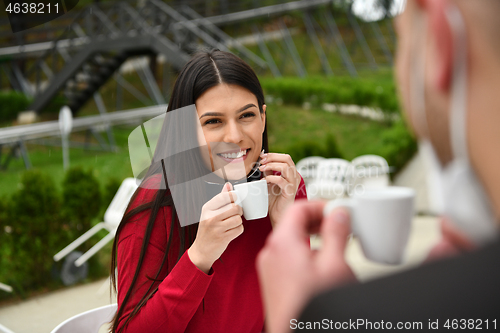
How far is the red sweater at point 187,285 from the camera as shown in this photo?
3.41ft

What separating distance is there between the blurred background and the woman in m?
0.51

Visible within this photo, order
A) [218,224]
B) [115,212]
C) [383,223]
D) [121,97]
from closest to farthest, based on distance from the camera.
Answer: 1. [383,223]
2. [218,224]
3. [115,212]
4. [121,97]

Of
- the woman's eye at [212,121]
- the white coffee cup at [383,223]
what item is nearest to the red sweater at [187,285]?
the woman's eye at [212,121]

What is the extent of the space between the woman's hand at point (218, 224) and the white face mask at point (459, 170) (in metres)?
0.60

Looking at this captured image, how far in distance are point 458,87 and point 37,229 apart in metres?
4.03

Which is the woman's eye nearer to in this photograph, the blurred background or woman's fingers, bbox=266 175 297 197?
woman's fingers, bbox=266 175 297 197

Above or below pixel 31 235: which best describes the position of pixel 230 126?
above

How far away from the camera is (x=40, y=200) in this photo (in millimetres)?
3865

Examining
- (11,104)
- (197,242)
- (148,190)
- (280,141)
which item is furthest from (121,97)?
(197,242)

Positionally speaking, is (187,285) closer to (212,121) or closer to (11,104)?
(212,121)

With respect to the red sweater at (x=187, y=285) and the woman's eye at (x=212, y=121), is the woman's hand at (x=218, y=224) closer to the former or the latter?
the red sweater at (x=187, y=285)

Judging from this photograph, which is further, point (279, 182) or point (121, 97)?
point (121, 97)

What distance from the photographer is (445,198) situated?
42 centimetres

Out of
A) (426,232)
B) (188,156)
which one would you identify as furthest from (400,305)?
(188,156)
